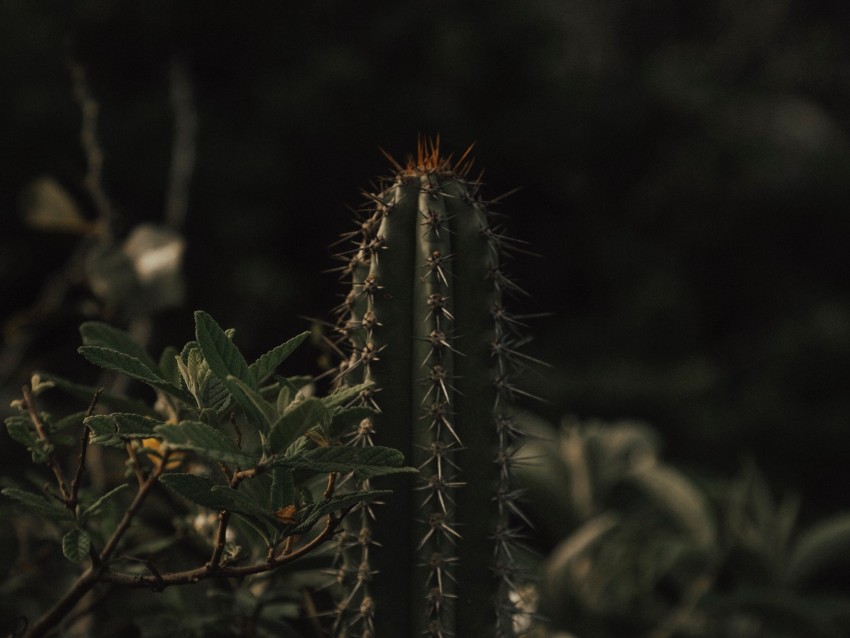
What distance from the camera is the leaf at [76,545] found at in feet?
2.16

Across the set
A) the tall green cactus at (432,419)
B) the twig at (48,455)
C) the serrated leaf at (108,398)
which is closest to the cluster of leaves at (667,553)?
the tall green cactus at (432,419)

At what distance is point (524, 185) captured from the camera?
5457 millimetres

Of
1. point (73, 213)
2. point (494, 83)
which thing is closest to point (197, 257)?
point (494, 83)

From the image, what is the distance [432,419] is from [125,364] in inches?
10.2

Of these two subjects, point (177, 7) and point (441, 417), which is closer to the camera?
point (441, 417)

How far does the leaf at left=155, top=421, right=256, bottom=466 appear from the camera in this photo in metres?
0.55

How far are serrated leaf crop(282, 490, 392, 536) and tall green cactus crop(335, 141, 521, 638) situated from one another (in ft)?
0.46

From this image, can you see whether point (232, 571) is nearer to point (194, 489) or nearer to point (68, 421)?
point (194, 489)

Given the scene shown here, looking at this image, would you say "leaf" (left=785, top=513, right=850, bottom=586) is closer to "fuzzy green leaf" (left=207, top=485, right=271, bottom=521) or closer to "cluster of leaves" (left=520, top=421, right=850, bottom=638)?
"cluster of leaves" (left=520, top=421, right=850, bottom=638)

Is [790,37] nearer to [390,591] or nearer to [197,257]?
[197,257]

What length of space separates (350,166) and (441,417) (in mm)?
4100

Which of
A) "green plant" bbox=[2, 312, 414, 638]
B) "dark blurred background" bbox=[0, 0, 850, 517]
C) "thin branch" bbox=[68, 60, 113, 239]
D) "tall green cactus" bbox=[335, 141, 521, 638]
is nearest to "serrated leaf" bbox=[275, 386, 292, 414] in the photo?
"green plant" bbox=[2, 312, 414, 638]

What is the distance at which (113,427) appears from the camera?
680 millimetres

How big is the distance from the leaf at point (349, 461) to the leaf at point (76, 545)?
17cm
